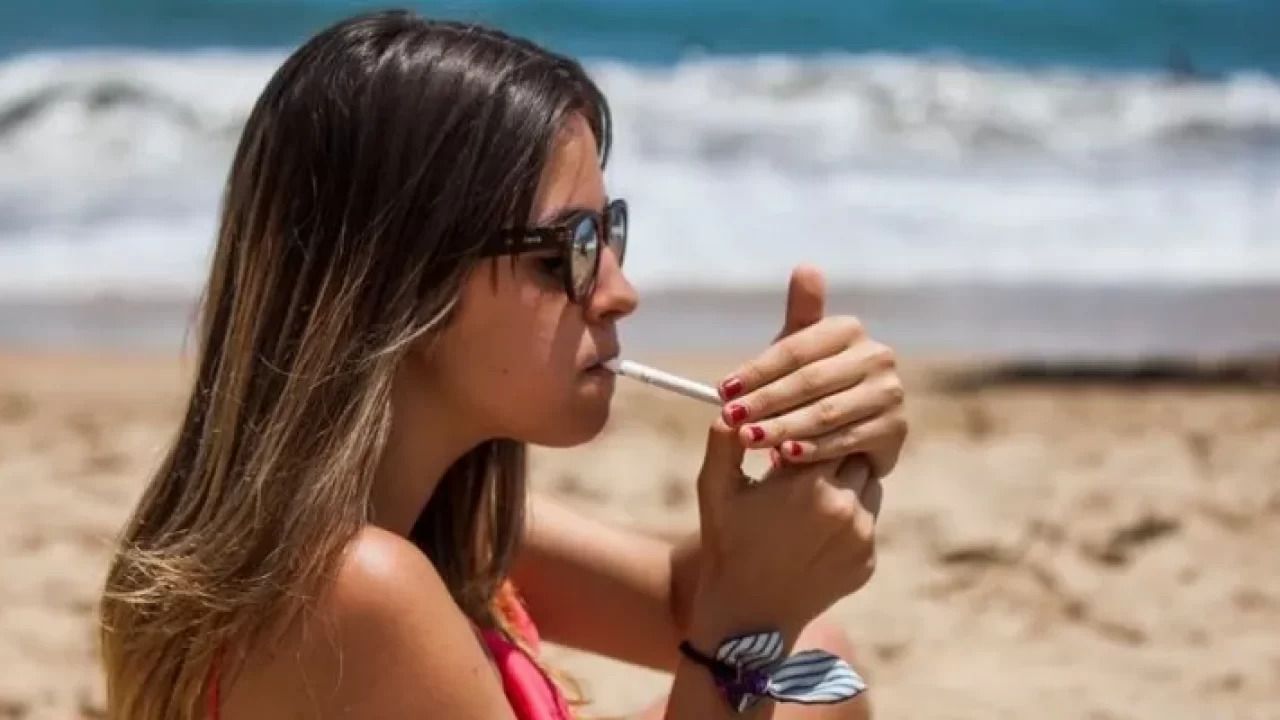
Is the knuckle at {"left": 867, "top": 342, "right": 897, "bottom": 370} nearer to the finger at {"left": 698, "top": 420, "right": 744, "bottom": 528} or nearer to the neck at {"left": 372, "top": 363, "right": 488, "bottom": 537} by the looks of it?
the finger at {"left": 698, "top": 420, "right": 744, "bottom": 528}

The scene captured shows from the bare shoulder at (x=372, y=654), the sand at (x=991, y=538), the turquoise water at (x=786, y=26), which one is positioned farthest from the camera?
the turquoise water at (x=786, y=26)

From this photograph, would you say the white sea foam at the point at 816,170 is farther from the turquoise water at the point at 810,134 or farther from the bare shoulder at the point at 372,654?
the bare shoulder at the point at 372,654

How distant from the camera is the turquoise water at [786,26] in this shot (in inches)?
332

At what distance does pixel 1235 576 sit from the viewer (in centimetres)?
321

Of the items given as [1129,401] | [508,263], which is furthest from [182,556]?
[1129,401]

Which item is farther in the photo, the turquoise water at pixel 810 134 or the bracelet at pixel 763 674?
the turquoise water at pixel 810 134

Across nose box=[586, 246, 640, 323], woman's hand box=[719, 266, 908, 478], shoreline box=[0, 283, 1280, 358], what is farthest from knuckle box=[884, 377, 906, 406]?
shoreline box=[0, 283, 1280, 358]

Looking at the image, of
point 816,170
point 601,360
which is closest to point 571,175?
point 601,360

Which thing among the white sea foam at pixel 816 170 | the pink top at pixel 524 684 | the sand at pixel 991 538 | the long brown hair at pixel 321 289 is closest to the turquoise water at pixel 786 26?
the white sea foam at pixel 816 170

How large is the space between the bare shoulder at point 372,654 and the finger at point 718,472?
0.25 metres

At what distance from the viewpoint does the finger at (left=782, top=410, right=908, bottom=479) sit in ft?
4.89

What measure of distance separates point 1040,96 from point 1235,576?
5634 millimetres

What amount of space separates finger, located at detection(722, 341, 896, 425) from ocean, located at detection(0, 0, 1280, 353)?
480 cm

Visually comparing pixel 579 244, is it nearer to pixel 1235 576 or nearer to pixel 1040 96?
pixel 1235 576
